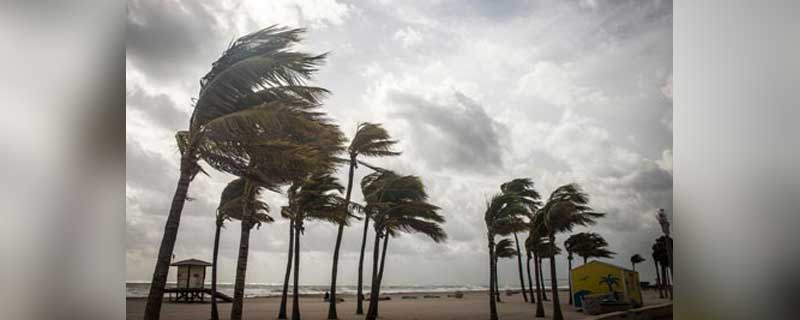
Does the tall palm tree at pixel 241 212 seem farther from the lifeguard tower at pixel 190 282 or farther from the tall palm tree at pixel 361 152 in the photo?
the tall palm tree at pixel 361 152

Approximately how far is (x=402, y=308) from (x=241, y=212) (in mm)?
1005

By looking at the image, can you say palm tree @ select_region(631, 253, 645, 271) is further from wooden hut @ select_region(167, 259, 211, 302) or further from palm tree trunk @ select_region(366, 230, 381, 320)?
wooden hut @ select_region(167, 259, 211, 302)

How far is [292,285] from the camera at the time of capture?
12.1 feet

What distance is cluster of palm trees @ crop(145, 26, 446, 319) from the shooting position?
142 inches

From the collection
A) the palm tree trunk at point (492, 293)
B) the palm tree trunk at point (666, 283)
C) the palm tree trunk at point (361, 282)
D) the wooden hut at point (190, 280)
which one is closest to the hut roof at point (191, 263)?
the wooden hut at point (190, 280)

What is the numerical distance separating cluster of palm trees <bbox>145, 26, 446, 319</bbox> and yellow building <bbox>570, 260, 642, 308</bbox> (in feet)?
2.74

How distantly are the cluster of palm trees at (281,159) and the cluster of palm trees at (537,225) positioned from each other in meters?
0.34

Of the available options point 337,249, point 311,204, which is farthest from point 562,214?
point 311,204

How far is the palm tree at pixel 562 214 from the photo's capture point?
3.93m

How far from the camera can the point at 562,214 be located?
393 cm

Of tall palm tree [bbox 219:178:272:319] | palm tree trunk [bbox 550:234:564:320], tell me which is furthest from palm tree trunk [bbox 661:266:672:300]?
tall palm tree [bbox 219:178:272:319]

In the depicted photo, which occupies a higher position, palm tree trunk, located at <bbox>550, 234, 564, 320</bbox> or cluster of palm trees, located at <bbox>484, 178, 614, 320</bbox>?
cluster of palm trees, located at <bbox>484, 178, 614, 320</bbox>
